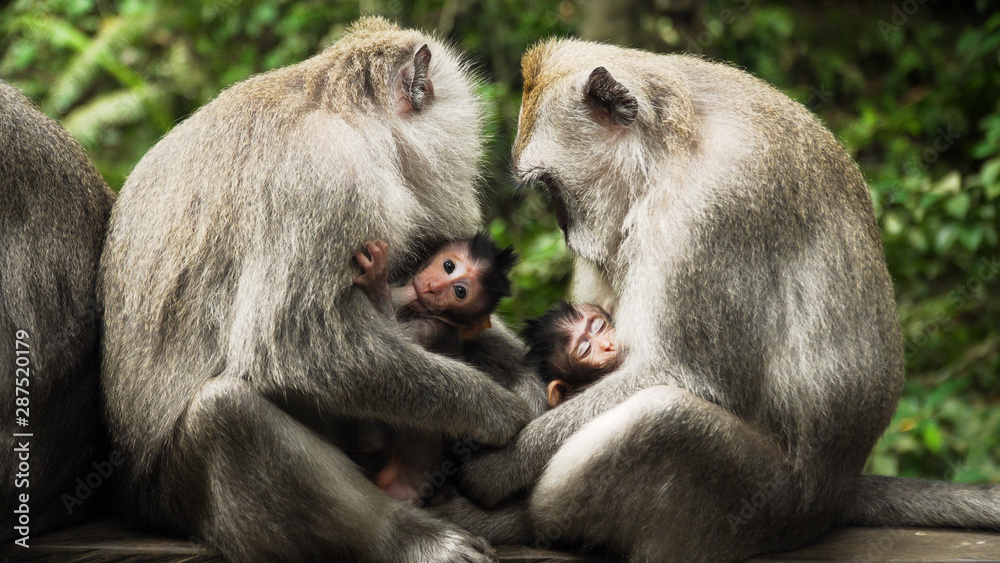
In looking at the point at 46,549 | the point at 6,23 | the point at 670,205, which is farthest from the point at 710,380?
the point at 6,23

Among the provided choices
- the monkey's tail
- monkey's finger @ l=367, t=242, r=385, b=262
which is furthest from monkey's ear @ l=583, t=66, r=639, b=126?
the monkey's tail

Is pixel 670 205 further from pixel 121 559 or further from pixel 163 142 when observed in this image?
pixel 121 559

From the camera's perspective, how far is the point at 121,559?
3.45m

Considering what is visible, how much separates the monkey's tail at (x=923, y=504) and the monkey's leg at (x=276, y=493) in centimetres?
176

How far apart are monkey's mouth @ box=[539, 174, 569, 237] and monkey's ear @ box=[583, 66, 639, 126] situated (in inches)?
14.0

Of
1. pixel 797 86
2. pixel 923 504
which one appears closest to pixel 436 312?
pixel 923 504

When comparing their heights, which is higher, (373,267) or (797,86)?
(797,86)

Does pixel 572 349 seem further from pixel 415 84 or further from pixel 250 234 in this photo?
pixel 250 234

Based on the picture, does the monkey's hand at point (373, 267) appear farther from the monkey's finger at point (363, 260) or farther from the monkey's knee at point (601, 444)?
the monkey's knee at point (601, 444)

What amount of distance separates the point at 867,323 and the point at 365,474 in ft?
6.67

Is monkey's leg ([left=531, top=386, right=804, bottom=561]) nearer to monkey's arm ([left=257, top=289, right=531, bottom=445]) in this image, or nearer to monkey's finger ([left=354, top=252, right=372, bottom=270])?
monkey's arm ([left=257, top=289, right=531, bottom=445])

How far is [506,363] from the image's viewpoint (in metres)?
4.20

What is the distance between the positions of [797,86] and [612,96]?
6954mm

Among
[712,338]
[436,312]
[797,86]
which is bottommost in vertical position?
[712,338]
